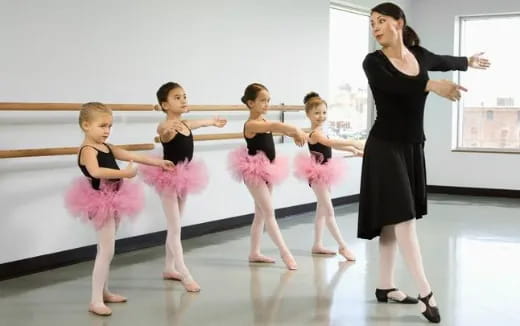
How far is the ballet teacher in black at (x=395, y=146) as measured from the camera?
9.91 ft

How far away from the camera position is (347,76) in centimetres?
752

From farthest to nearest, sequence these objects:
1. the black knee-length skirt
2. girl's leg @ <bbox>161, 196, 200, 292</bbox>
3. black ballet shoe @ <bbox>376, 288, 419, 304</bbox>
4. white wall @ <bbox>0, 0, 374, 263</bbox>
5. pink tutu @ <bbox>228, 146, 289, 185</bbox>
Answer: pink tutu @ <bbox>228, 146, 289, 185</bbox> < white wall @ <bbox>0, 0, 374, 263</bbox> < girl's leg @ <bbox>161, 196, 200, 292</bbox> < black ballet shoe @ <bbox>376, 288, 419, 304</bbox> < the black knee-length skirt

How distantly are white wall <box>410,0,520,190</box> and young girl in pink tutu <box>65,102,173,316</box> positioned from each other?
18.2 feet

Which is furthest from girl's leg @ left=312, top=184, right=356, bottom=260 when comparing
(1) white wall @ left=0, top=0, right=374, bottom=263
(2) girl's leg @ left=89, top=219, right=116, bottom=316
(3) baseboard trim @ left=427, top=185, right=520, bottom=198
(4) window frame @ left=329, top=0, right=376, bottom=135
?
(3) baseboard trim @ left=427, top=185, right=520, bottom=198

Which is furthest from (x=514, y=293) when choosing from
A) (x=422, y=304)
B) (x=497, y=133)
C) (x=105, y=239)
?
(x=497, y=133)

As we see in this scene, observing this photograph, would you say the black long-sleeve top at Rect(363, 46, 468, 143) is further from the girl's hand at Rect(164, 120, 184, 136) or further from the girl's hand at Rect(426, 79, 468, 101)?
the girl's hand at Rect(164, 120, 184, 136)

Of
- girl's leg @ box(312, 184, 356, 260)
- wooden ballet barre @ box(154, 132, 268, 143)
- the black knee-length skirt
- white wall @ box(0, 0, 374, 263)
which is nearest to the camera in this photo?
the black knee-length skirt

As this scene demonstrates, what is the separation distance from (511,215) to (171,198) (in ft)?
12.9

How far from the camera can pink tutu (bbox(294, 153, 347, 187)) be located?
14.4ft

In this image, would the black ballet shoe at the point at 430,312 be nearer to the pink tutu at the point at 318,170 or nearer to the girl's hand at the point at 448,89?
the girl's hand at the point at 448,89

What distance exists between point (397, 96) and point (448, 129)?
5235 millimetres

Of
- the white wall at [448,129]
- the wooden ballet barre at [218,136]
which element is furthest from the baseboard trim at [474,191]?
the wooden ballet barre at [218,136]

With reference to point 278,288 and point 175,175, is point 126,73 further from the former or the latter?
point 278,288

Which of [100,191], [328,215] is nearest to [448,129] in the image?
[328,215]
